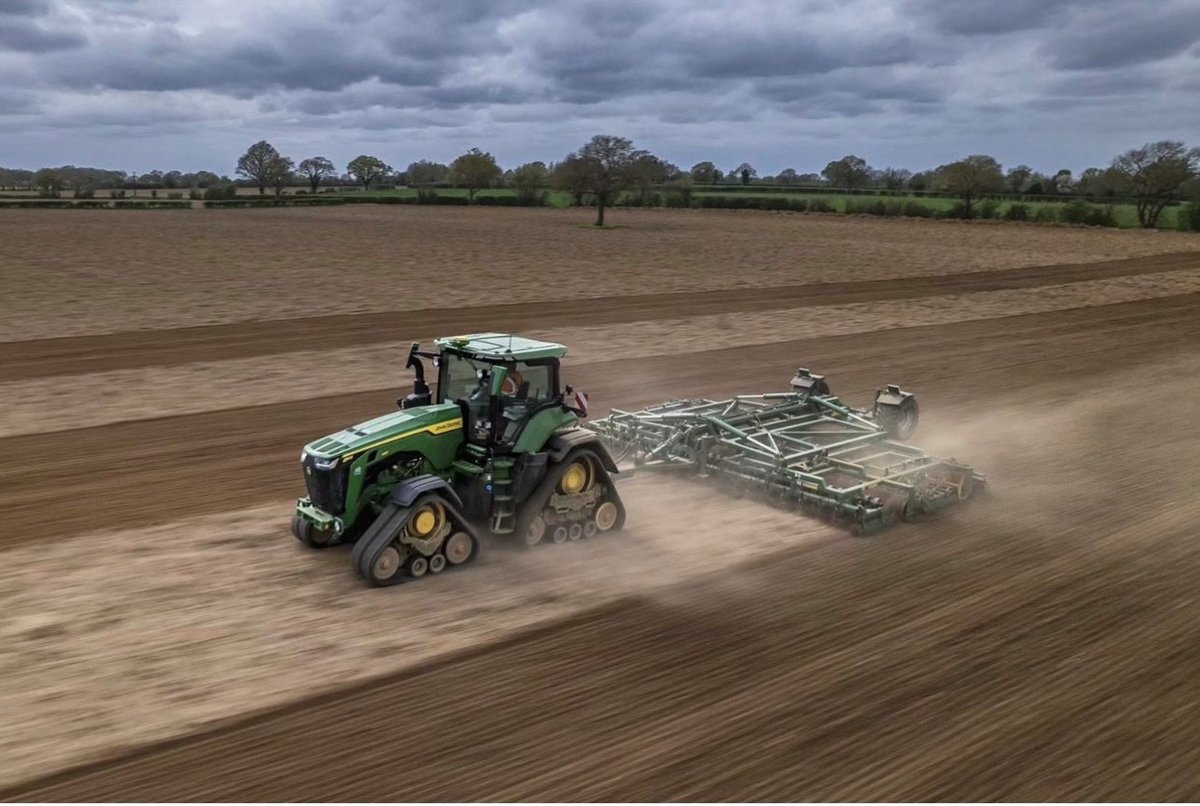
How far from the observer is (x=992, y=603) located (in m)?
8.75

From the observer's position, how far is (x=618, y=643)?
7.93 metres

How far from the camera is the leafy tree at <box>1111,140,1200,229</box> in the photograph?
82000 mm

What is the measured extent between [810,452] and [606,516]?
3.35 meters

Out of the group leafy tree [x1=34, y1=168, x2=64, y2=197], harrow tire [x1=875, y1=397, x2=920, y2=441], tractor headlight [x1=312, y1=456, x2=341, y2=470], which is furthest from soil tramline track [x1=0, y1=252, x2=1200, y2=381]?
leafy tree [x1=34, y1=168, x2=64, y2=197]

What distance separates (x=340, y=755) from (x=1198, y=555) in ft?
30.2

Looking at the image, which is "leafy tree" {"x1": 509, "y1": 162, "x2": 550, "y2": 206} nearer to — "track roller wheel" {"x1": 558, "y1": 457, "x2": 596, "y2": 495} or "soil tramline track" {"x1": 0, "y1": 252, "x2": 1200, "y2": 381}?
"soil tramline track" {"x1": 0, "y1": 252, "x2": 1200, "y2": 381}

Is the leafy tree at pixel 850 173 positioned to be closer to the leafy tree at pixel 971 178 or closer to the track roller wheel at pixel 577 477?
the leafy tree at pixel 971 178

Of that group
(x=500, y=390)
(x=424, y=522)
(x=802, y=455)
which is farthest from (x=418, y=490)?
(x=802, y=455)

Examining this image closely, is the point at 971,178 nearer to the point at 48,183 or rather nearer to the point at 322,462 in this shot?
the point at 322,462

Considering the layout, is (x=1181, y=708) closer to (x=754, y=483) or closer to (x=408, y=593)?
(x=754, y=483)

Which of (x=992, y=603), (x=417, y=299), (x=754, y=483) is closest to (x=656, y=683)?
(x=992, y=603)

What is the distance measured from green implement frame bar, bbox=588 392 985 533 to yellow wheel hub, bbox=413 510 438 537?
13.2 ft

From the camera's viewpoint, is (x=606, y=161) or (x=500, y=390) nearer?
(x=500, y=390)

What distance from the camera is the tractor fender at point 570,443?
9789mm
